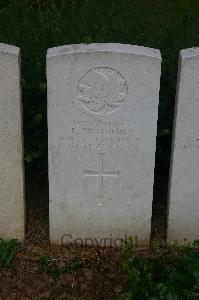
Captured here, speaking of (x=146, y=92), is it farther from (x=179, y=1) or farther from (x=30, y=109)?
(x=179, y=1)

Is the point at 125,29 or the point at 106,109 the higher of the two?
the point at 125,29

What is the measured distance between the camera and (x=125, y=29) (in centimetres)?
470

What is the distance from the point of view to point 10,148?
13.4 feet

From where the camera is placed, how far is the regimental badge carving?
150 inches

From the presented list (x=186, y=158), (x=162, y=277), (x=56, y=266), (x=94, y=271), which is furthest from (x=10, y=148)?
(x=162, y=277)

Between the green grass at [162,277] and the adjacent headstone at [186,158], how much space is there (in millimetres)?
432

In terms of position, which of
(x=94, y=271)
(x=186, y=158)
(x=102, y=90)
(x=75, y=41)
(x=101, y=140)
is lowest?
(x=94, y=271)

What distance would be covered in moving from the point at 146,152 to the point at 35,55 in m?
1.19

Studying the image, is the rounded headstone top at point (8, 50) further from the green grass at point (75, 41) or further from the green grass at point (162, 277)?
the green grass at point (162, 277)

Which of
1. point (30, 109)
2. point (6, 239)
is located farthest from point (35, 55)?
point (6, 239)

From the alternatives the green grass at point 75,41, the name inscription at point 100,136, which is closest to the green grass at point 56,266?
the green grass at point 75,41

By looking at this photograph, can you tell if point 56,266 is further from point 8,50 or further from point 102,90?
point 8,50

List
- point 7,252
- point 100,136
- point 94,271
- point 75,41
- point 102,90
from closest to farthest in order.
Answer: point 102,90 < point 100,136 < point 94,271 < point 7,252 < point 75,41

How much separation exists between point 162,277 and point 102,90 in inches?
52.5
